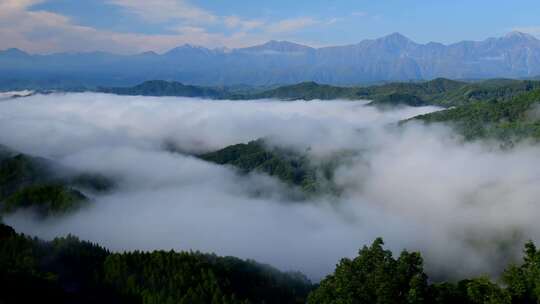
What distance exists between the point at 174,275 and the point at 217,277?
404 inches

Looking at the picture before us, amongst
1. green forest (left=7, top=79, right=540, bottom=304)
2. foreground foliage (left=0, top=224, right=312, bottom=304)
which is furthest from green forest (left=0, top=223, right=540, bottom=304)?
foreground foliage (left=0, top=224, right=312, bottom=304)

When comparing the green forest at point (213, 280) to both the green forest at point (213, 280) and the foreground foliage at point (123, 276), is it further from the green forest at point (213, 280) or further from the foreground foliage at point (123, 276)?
the foreground foliage at point (123, 276)

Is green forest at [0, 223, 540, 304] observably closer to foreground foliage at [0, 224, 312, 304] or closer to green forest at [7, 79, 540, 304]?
green forest at [7, 79, 540, 304]

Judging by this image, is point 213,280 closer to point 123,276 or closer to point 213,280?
point 213,280

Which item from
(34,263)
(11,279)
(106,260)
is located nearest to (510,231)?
→ (106,260)

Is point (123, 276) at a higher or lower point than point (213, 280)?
higher

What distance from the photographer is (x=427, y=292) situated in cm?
4728

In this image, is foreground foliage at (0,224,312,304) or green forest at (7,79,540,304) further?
foreground foliage at (0,224,312,304)

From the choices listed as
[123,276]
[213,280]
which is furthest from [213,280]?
[123,276]

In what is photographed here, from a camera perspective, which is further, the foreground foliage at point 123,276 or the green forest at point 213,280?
the foreground foliage at point 123,276

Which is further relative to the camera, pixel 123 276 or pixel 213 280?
pixel 213 280

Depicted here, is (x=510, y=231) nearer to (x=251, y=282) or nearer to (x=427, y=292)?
(x=251, y=282)

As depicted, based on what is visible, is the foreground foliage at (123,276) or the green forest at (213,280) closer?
the green forest at (213,280)

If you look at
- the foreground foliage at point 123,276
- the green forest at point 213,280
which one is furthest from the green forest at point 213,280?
the foreground foliage at point 123,276
